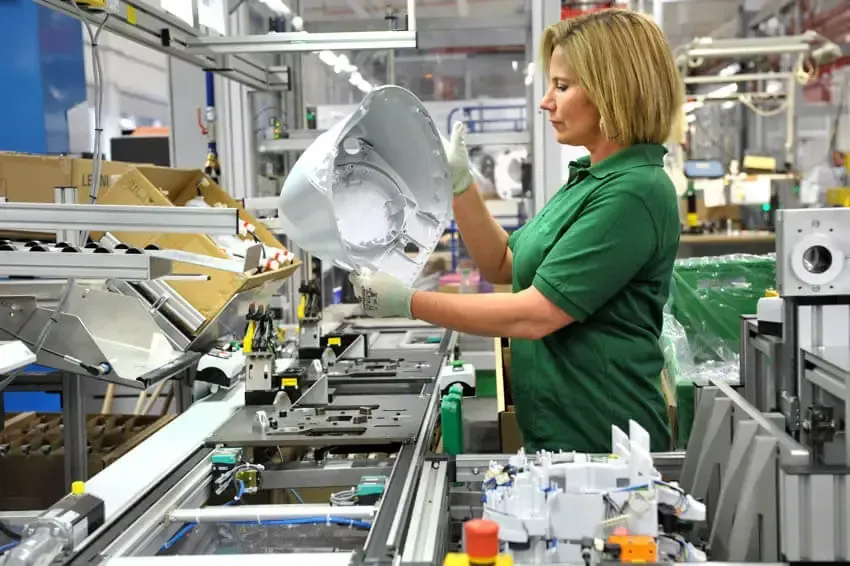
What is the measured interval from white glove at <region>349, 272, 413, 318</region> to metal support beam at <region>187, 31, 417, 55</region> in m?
1.29

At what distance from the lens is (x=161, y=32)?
2.53m

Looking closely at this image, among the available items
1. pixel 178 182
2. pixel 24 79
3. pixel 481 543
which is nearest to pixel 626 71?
pixel 481 543

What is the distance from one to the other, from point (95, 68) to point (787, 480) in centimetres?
186

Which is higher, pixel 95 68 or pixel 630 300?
pixel 95 68

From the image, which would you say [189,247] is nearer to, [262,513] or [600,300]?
[262,513]

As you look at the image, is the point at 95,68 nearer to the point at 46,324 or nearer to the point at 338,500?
the point at 46,324

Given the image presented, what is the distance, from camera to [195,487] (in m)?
1.45

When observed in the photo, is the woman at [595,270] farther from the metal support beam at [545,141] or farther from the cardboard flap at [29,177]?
the metal support beam at [545,141]

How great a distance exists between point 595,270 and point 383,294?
385mm

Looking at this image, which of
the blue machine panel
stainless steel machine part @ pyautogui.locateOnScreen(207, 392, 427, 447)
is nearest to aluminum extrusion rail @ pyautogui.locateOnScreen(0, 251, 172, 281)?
stainless steel machine part @ pyautogui.locateOnScreen(207, 392, 427, 447)

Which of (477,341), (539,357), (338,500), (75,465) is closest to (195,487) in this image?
(338,500)

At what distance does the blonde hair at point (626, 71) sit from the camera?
1.46 m

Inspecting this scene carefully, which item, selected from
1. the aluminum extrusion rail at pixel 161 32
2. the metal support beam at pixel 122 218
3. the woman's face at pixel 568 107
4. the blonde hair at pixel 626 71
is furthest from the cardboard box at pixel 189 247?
the blonde hair at pixel 626 71

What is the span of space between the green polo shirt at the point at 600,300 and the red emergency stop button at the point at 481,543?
52cm
